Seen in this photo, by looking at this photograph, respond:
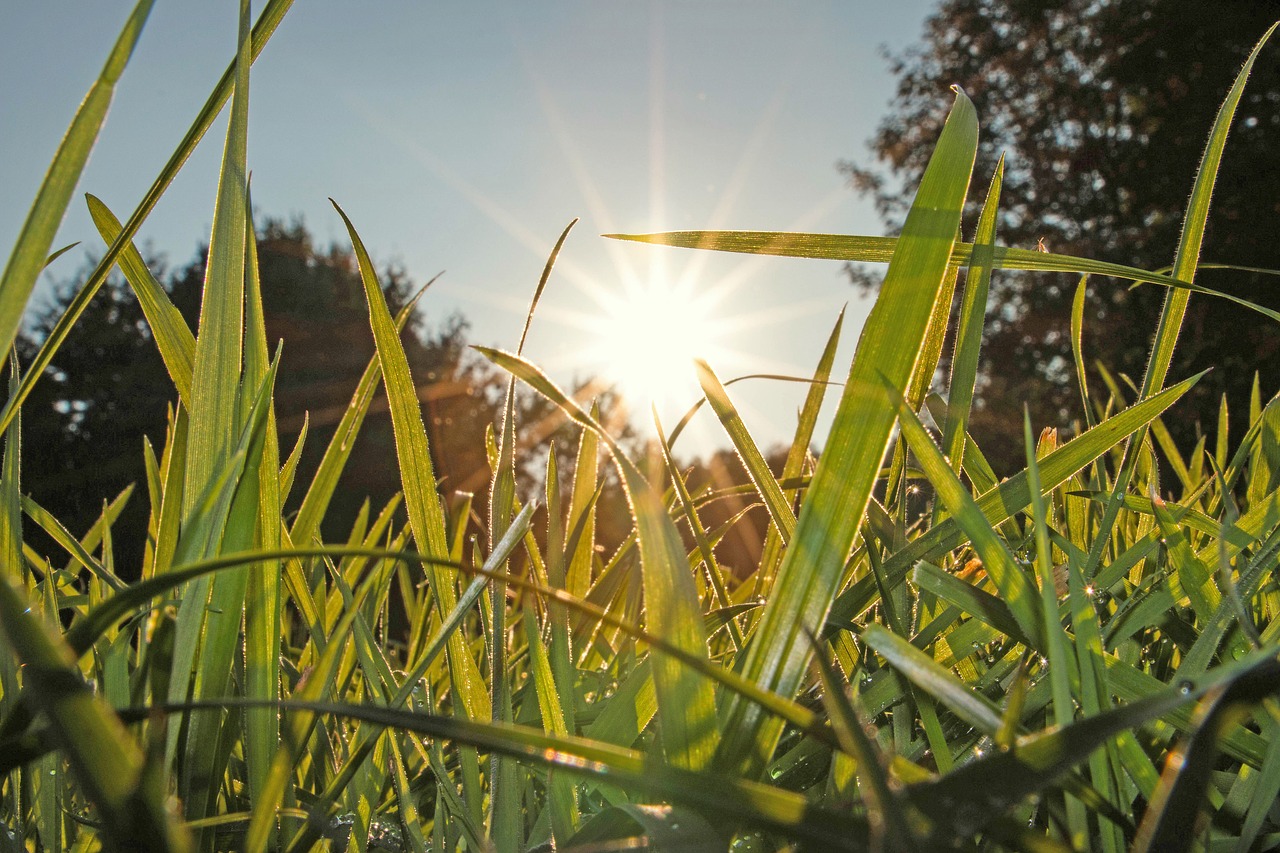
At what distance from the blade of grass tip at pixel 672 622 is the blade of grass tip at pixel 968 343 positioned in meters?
0.16

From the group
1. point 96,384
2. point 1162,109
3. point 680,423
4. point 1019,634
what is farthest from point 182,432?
point 1162,109

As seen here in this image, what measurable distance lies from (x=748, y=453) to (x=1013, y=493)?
9 cm

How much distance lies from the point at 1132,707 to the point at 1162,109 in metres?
11.7

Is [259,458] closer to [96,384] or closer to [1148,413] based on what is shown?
[1148,413]

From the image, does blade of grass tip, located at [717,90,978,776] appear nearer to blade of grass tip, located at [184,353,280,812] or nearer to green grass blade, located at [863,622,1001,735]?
green grass blade, located at [863,622,1001,735]

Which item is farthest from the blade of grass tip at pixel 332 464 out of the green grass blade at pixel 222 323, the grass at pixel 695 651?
the green grass blade at pixel 222 323

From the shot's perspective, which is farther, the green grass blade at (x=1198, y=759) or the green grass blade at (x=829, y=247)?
the green grass blade at (x=829, y=247)

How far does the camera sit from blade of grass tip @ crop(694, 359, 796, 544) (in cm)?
26

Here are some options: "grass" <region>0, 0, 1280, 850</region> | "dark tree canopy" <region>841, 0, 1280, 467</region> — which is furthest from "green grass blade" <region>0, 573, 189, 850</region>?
"dark tree canopy" <region>841, 0, 1280, 467</region>

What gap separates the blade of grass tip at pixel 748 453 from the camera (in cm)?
26

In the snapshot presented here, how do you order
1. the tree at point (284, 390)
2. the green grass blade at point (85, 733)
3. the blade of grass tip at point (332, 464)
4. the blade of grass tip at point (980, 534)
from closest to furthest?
the green grass blade at point (85, 733)
the blade of grass tip at point (980, 534)
the blade of grass tip at point (332, 464)
the tree at point (284, 390)

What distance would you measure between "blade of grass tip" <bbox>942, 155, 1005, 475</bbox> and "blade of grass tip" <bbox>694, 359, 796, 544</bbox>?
8 centimetres

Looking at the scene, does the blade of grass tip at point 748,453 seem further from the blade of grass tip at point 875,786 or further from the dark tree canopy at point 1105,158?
the dark tree canopy at point 1105,158

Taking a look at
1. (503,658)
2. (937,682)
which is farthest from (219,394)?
(937,682)
